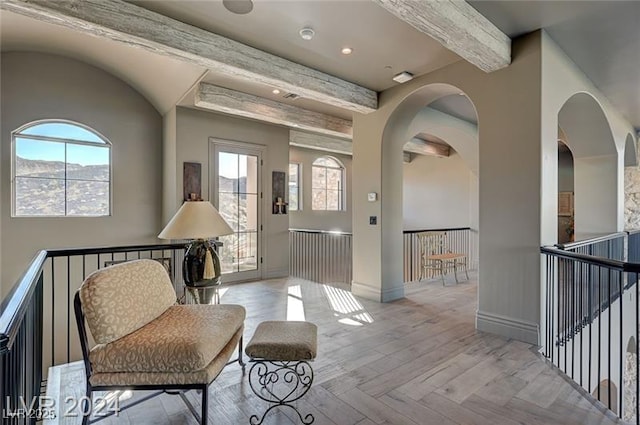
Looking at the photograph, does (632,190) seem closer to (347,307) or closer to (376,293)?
(376,293)

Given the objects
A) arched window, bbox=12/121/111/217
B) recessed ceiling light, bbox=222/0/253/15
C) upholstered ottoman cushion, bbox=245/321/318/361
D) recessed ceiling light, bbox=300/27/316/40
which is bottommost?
upholstered ottoman cushion, bbox=245/321/318/361

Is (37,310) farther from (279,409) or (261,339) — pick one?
(279,409)

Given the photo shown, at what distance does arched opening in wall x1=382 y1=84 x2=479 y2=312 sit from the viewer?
4.65 m

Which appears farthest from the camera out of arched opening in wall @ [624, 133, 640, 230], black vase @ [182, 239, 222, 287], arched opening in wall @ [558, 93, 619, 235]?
arched opening in wall @ [624, 133, 640, 230]

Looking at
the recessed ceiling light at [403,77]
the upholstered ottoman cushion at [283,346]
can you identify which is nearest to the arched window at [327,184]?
the recessed ceiling light at [403,77]

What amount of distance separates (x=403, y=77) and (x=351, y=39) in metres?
1.04

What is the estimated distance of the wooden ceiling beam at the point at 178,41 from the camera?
2469 mm

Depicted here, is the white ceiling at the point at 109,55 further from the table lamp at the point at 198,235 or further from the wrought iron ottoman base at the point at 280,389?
the wrought iron ottoman base at the point at 280,389

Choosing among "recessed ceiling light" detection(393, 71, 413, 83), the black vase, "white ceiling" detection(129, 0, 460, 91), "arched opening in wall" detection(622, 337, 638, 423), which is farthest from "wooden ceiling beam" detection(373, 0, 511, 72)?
"arched opening in wall" detection(622, 337, 638, 423)

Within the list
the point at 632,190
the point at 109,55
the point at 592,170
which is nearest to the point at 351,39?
the point at 109,55

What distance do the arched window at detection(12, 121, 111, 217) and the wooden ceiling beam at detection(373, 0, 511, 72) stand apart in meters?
5.12

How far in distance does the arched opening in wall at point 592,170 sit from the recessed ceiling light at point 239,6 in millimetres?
4900

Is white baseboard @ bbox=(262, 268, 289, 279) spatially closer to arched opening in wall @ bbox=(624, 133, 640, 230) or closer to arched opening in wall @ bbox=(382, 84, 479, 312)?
arched opening in wall @ bbox=(382, 84, 479, 312)

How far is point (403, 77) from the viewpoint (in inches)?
159
